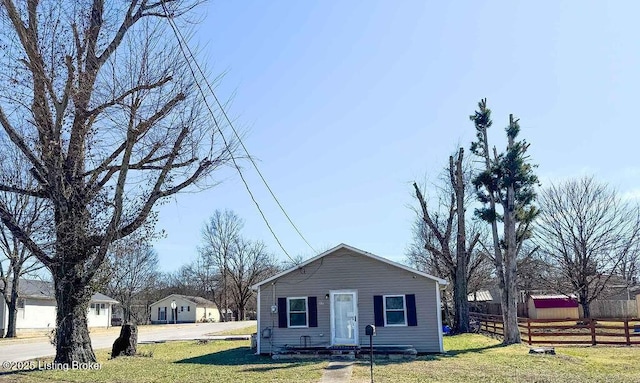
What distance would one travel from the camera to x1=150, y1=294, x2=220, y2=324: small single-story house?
61.8m

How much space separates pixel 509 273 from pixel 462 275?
597 centimetres

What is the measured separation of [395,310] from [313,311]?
2779mm

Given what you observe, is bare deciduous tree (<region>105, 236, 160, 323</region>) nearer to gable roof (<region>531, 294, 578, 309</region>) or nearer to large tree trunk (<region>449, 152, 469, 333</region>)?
large tree trunk (<region>449, 152, 469, 333</region>)

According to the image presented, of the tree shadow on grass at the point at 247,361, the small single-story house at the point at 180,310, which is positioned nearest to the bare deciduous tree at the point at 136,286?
the small single-story house at the point at 180,310

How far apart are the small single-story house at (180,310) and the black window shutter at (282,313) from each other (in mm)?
45098

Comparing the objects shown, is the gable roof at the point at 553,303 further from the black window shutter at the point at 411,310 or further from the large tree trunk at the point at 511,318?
the black window shutter at the point at 411,310

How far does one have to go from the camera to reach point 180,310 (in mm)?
62031

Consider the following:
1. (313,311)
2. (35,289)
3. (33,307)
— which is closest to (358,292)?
(313,311)

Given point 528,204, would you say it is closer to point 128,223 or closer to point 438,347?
point 438,347

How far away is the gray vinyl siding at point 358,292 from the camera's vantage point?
57.0ft

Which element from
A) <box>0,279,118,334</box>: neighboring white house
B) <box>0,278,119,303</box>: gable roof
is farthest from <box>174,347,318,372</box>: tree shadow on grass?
<box>0,278,119,303</box>: gable roof

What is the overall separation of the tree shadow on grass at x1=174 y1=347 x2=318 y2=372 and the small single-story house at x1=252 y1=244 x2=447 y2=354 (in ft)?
3.22

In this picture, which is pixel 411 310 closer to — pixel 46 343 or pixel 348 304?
pixel 348 304

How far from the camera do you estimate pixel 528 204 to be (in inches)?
841
